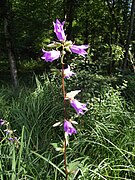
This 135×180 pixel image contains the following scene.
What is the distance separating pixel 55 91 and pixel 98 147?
1.65m

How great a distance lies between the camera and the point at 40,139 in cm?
293

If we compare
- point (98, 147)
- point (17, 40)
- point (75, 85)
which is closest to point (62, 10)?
point (17, 40)

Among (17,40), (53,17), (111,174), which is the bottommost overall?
(111,174)

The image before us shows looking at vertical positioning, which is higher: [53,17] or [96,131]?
[53,17]

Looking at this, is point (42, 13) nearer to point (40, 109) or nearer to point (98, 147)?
point (40, 109)

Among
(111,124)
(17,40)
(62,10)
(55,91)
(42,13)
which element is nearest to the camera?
(111,124)

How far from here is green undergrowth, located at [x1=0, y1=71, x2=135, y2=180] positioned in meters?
2.06

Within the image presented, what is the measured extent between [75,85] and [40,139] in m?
1.42

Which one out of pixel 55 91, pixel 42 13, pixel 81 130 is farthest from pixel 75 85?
pixel 42 13

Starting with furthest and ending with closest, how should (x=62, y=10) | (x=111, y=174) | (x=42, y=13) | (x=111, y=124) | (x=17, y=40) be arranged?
(x=62, y=10), (x=42, y=13), (x=17, y=40), (x=111, y=124), (x=111, y=174)

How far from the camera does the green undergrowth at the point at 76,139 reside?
81.3 inches

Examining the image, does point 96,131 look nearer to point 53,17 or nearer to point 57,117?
point 57,117

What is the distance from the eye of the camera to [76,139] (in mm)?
2594

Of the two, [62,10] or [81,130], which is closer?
[81,130]
